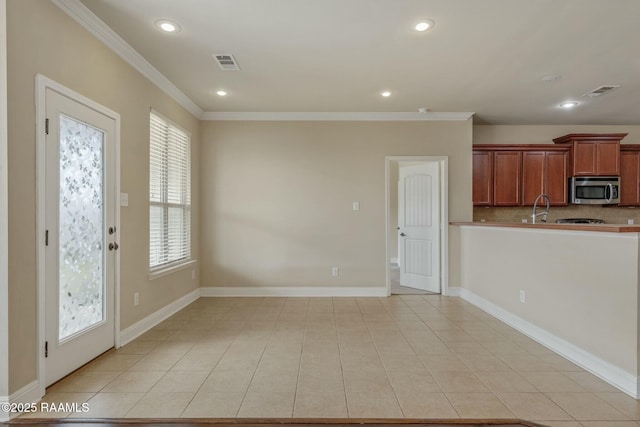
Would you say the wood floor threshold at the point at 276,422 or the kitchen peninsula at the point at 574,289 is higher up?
the kitchen peninsula at the point at 574,289

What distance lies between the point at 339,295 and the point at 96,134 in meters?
3.64

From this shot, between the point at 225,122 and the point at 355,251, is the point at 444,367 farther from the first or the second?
the point at 225,122

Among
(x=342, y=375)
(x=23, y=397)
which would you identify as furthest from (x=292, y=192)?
(x=23, y=397)

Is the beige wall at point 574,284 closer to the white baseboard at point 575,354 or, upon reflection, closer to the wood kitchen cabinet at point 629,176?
the white baseboard at point 575,354

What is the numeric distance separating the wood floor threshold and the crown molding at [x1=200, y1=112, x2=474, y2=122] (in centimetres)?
405

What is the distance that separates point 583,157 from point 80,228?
651 centimetres

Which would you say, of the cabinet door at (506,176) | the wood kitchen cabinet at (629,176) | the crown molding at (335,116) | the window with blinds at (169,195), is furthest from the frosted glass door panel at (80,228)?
the wood kitchen cabinet at (629,176)

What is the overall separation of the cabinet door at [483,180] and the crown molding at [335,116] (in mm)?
721

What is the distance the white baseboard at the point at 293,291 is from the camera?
5.15 meters

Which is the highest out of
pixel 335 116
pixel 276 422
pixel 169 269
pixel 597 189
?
pixel 335 116

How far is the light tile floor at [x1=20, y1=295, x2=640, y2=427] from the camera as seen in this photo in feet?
6.97

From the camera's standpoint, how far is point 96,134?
2812 millimetres

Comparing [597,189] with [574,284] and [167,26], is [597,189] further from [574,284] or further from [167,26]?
[167,26]

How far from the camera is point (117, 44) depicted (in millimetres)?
3021
